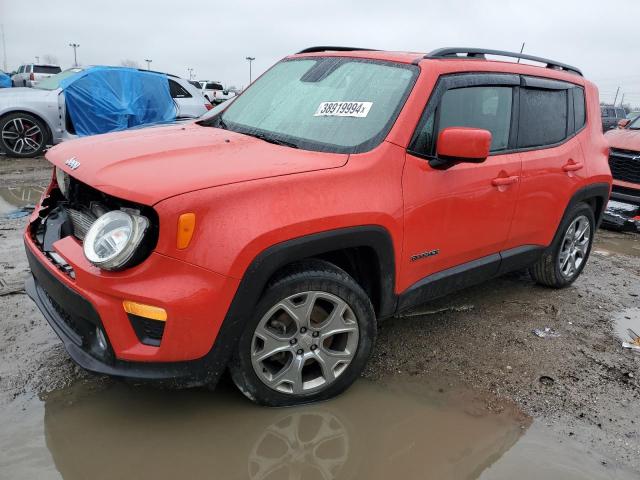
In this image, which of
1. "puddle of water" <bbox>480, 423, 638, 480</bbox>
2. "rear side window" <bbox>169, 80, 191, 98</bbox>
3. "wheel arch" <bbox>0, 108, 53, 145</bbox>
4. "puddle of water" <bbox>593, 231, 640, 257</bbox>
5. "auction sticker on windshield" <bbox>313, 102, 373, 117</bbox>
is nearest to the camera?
"puddle of water" <bbox>480, 423, 638, 480</bbox>

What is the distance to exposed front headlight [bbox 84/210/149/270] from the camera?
2.05 metres

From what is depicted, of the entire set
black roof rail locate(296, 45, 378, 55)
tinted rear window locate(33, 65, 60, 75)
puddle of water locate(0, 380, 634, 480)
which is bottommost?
tinted rear window locate(33, 65, 60, 75)

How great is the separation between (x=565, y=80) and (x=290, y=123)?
7.74 ft

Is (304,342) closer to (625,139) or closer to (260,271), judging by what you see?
(260,271)

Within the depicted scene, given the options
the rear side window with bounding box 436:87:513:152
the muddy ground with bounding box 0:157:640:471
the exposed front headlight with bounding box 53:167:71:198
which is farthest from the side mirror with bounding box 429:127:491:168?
the exposed front headlight with bounding box 53:167:71:198

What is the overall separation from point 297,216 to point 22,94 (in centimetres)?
871

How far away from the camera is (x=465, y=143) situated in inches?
102

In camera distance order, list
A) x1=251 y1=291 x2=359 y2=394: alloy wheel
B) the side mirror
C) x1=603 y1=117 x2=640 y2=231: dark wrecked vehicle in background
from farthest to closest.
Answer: x1=603 y1=117 x2=640 y2=231: dark wrecked vehicle in background, the side mirror, x1=251 y1=291 x2=359 y2=394: alloy wheel

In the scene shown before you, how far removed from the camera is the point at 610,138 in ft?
25.1

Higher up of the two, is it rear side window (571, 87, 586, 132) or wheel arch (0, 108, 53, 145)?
rear side window (571, 87, 586, 132)

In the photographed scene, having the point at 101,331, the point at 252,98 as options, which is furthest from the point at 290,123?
the point at 101,331

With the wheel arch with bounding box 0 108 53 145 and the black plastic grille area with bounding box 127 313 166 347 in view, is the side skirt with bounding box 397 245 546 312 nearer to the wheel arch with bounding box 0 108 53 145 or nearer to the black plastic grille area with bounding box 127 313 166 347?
the black plastic grille area with bounding box 127 313 166 347

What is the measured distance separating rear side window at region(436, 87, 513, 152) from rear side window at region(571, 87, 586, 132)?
3.19ft

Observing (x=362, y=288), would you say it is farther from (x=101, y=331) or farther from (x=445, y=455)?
(x=101, y=331)
